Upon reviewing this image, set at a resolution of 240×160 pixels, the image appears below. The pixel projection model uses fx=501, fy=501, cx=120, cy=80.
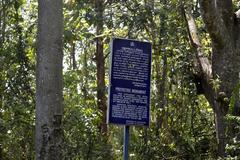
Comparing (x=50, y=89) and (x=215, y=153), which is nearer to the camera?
(x=50, y=89)

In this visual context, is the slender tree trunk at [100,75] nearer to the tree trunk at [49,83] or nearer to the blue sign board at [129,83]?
the tree trunk at [49,83]

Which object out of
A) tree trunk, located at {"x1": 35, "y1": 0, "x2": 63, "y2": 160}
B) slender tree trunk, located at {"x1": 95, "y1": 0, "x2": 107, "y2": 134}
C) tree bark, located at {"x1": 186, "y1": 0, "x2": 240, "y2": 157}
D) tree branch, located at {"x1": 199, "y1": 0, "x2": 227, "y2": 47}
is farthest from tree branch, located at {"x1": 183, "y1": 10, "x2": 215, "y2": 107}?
tree trunk, located at {"x1": 35, "y1": 0, "x2": 63, "y2": 160}

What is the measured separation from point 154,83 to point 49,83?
6269 millimetres

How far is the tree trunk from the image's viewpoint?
243 inches

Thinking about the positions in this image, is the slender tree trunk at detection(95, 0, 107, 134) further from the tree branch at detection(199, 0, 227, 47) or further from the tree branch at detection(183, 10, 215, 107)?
the tree branch at detection(199, 0, 227, 47)

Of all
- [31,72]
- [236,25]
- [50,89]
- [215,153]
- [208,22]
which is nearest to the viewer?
[50,89]

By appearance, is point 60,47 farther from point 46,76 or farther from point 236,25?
point 236,25

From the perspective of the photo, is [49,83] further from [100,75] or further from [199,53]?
[100,75]

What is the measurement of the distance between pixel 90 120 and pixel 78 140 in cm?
46

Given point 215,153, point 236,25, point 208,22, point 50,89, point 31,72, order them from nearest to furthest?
point 50,89 → point 208,22 → point 236,25 → point 215,153 → point 31,72

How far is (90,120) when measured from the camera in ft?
32.6

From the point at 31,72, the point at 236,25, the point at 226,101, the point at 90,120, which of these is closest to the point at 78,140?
the point at 90,120

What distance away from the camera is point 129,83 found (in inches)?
242

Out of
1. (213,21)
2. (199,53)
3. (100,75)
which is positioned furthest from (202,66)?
(100,75)
